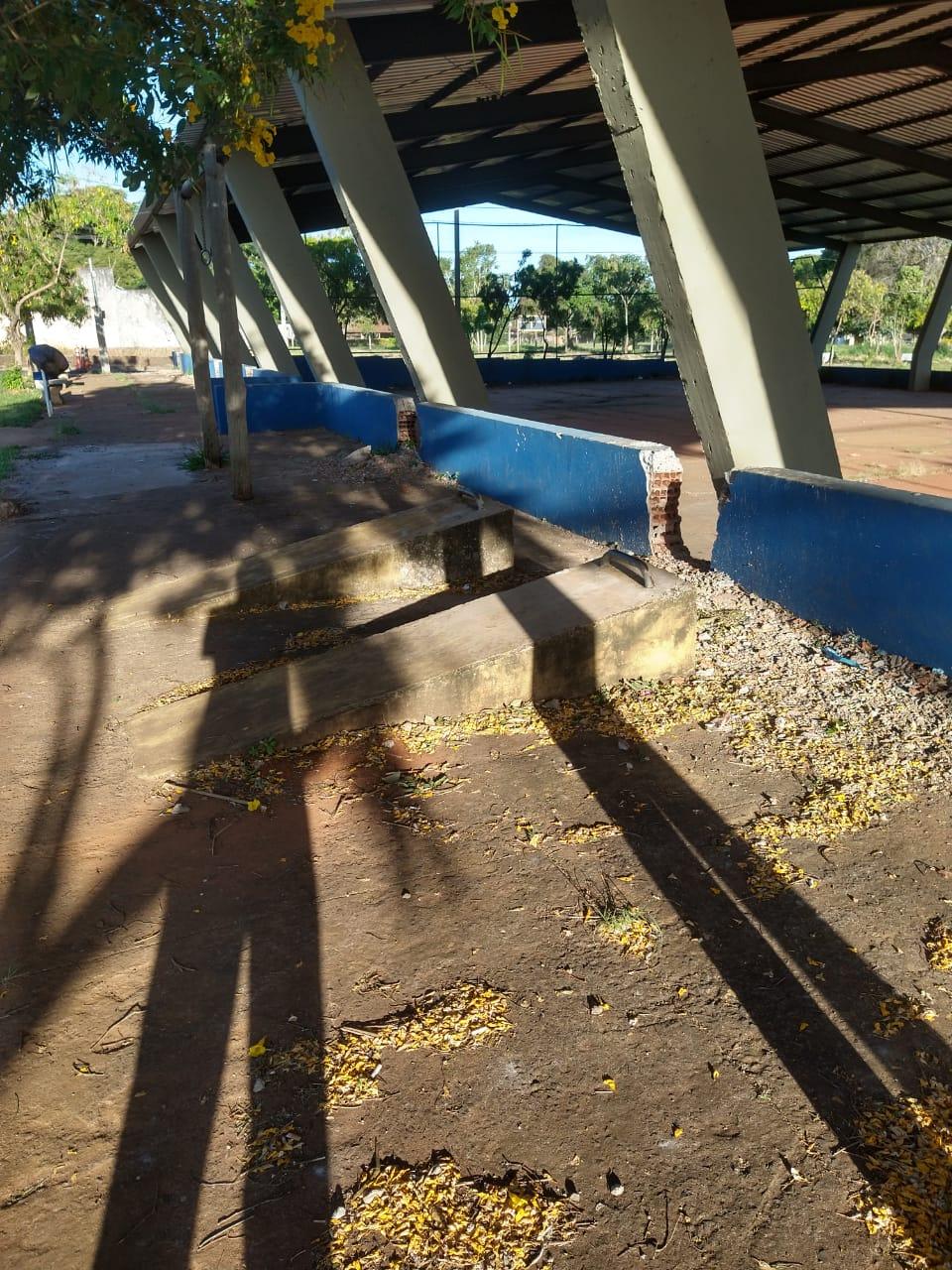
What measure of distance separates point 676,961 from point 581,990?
359mm

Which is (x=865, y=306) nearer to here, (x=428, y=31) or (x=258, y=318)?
(x=258, y=318)

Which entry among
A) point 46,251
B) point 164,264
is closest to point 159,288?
point 164,264

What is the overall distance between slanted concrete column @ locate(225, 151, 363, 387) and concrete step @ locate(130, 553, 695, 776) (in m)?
11.8

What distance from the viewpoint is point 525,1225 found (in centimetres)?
208

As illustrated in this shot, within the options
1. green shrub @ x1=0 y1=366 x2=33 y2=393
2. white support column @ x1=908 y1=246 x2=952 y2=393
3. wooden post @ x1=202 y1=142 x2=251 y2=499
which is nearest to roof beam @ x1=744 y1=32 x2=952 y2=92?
wooden post @ x1=202 y1=142 x2=251 y2=499

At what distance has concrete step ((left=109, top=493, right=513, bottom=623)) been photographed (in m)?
6.78

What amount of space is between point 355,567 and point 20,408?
62.9 feet

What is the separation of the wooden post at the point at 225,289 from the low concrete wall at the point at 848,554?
599 cm

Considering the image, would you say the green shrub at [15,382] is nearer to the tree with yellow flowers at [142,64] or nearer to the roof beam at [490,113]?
the roof beam at [490,113]

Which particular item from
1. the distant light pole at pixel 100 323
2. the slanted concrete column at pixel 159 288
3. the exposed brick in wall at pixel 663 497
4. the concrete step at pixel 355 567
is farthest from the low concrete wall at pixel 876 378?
the distant light pole at pixel 100 323

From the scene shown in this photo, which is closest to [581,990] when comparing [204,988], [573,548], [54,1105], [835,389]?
[204,988]

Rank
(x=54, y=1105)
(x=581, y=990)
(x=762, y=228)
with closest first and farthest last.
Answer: (x=54, y=1105)
(x=581, y=990)
(x=762, y=228)

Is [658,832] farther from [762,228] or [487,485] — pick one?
[487,485]

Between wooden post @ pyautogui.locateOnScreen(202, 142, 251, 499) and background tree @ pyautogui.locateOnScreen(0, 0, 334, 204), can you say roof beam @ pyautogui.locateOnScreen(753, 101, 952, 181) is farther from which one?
background tree @ pyautogui.locateOnScreen(0, 0, 334, 204)
